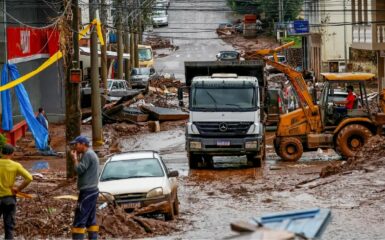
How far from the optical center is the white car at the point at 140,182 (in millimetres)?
17719

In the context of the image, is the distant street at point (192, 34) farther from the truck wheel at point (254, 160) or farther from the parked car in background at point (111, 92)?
the truck wheel at point (254, 160)

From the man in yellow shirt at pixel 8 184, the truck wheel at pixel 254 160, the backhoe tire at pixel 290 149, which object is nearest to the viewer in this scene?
the man in yellow shirt at pixel 8 184

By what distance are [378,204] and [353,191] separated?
2.13 meters

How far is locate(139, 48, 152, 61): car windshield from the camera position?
78438mm

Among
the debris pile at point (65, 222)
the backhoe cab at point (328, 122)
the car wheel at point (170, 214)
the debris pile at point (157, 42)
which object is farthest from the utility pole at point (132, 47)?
the debris pile at point (65, 222)

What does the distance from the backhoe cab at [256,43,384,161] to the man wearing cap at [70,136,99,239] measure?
51.0ft

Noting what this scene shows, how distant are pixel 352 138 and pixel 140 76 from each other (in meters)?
39.4

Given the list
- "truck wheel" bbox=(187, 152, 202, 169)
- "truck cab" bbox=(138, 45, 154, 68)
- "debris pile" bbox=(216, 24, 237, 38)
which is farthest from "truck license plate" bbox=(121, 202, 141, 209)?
"debris pile" bbox=(216, 24, 237, 38)

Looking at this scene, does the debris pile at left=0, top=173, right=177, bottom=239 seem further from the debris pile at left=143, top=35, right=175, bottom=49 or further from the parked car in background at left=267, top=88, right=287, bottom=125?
the debris pile at left=143, top=35, right=175, bottom=49

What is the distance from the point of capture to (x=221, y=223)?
1767cm

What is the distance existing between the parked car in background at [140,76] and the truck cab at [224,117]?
35.2m

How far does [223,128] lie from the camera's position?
92.6ft

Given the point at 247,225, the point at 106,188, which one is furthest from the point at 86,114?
the point at 247,225

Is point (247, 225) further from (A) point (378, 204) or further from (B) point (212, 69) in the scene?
(B) point (212, 69)
